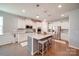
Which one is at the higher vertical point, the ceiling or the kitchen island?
the ceiling

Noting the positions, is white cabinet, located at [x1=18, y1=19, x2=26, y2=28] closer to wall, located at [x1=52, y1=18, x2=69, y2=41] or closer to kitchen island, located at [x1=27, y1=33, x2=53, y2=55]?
kitchen island, located at [x1=27, y1=33, x2=53, y2=55]

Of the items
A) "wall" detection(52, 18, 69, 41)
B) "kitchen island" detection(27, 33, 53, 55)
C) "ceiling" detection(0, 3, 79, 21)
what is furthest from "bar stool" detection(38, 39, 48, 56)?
"ceiling" detection(0, 3, 79, 21)

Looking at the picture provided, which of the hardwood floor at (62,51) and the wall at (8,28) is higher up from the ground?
the wall at (8,28)

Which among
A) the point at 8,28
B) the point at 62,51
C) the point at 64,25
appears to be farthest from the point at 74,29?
the point at 8,28

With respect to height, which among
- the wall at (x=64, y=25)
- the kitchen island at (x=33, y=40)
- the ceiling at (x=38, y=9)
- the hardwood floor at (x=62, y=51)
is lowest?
the hardwood floor at (x=62, y=51)

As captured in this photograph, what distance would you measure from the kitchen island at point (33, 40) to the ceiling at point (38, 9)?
0.43 meters

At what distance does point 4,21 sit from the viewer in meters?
2.10

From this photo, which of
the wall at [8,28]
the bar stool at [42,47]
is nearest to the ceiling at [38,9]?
the wall at [8,28]

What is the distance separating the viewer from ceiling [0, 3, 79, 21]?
2.06 m

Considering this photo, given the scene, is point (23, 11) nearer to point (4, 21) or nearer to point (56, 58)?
point (4, 21)

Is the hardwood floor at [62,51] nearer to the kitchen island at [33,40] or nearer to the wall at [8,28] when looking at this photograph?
the kitchen island at [33,40]

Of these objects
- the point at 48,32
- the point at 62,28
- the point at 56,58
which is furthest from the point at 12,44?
the point at 62,28

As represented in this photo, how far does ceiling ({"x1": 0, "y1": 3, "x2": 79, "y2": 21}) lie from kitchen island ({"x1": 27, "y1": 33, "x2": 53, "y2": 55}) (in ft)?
1.41

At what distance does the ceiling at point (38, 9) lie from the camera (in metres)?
2.06
